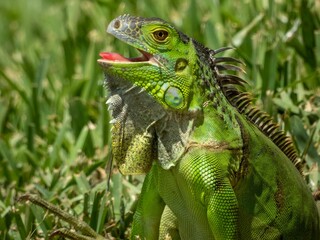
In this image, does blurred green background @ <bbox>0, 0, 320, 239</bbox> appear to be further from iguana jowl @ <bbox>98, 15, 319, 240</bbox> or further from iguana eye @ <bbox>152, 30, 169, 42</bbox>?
iguana eye @ <bbox>152, 30, 169, 42</bbox>

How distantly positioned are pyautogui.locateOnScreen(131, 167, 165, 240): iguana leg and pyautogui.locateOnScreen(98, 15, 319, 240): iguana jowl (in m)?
0.12

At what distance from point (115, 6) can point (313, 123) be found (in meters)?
2.53

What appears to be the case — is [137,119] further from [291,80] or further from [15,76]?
[15,76]

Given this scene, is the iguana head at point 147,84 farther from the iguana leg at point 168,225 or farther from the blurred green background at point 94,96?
the blurred green background at point 94,96

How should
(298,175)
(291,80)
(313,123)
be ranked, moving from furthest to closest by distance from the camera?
(291,80) → (313,123) → (298,175)

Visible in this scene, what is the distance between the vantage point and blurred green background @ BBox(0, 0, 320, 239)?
175 inches

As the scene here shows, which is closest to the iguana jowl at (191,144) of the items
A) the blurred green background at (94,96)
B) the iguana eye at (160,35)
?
the iguana eye at (160,35)

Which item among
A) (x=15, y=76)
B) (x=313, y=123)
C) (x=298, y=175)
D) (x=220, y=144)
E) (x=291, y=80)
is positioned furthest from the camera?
(x=15, y=76)

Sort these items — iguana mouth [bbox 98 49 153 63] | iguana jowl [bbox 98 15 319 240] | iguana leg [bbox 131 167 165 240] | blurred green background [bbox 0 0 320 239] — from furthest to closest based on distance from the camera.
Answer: blurred green background [bbox 0 0 320 239] → iguana leg [bbox 131 167 165 240] → iguana mouth [bbox 98 49 153 63] → iguana jowl [bbox 98 15 319 240]

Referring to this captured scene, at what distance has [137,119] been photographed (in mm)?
3418

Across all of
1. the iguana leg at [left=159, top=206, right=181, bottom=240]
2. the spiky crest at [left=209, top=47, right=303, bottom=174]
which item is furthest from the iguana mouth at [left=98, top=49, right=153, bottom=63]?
the iguana leg at [left=159, top=206, right=181, bottom=240]

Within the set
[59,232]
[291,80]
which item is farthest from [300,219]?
[291,80]

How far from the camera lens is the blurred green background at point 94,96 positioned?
4445 mm

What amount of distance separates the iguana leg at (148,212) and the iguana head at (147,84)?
0.18 meters
